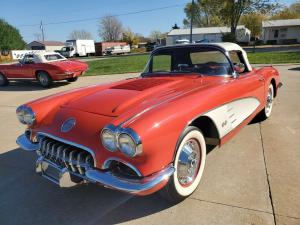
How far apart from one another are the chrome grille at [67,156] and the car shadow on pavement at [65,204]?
455mm

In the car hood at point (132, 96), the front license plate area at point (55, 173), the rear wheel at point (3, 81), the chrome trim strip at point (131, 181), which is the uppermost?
the car hood at point (132, 96)

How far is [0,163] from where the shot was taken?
4062mm

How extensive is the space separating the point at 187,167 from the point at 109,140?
2.93 feet

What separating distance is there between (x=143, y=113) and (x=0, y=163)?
8.45 feet

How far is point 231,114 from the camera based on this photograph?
350 cm

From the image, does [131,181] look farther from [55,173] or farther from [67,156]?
[55,173]

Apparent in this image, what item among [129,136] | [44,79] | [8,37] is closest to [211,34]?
[8,37]

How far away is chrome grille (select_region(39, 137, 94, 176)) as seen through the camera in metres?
2.64

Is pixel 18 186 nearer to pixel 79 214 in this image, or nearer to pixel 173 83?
pixel 79 214

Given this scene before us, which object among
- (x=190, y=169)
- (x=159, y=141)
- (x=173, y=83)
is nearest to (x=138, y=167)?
(x=159, y=141)

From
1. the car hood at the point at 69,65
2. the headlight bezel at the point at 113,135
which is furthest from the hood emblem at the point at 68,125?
the car hood at the point at 69,65

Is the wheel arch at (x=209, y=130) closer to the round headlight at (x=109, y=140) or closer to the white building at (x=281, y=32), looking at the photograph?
the round headlight at (x=109, y=140)

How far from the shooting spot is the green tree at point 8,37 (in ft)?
193

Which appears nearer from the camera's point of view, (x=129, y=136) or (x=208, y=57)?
(x=129, y=136)
